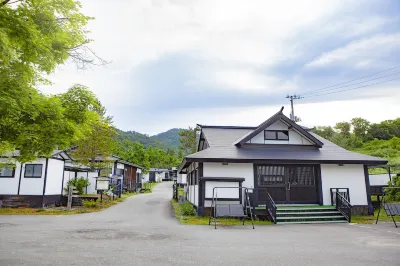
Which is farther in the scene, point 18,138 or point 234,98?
point 234,98

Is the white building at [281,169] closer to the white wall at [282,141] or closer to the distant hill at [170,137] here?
the white wall at [282,141]

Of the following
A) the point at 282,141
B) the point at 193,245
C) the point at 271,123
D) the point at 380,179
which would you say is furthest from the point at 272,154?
the point at 380,179

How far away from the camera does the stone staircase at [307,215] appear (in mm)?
11305

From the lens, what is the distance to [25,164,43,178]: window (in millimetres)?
15922

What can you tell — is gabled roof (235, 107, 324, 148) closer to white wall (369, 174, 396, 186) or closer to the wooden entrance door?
the wooden entrance door

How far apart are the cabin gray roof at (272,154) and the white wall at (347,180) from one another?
0.57 meters

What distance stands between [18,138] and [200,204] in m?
8.36

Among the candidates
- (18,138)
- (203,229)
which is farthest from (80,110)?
(203,229)

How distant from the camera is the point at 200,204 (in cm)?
1233

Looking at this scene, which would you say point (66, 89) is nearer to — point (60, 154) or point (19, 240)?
point (19, 240)

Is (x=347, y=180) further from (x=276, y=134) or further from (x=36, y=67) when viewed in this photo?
(x=36, y=67)

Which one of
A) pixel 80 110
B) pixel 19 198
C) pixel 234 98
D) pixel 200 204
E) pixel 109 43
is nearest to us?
pixel 80 110

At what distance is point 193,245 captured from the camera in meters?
6.89

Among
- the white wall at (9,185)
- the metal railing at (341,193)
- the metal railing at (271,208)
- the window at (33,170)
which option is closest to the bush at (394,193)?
the metal railing at (341,193)
